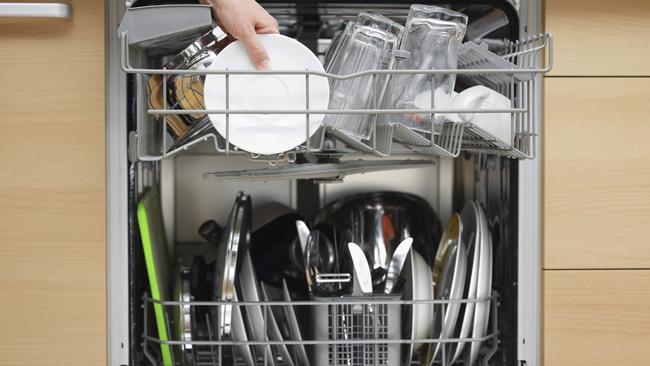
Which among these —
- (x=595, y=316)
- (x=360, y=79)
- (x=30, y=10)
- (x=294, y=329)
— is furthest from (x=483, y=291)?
(x=30, y=10)

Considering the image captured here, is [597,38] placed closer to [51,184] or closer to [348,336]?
[348,336]

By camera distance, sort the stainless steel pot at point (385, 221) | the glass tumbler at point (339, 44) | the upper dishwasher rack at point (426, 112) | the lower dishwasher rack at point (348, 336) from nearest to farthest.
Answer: the upper dishwasher rack at point (426, 112), the glass tumbler at point (339, 44), the lower dishwasher rack at point (348, 336), the stainless steel pot at point (385, 221)

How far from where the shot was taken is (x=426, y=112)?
928mm

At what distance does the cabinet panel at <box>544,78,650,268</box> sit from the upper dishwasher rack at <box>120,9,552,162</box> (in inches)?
2.2

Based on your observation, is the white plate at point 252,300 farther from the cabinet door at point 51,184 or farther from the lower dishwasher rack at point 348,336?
the cabinet door at point 51,184

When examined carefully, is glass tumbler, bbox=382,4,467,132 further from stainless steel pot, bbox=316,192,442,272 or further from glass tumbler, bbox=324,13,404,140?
stainless steel pot, bbox=316,192,442,272

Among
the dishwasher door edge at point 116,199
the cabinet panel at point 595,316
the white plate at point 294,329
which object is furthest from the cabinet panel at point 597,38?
the dishwasher door edge at point 116,199

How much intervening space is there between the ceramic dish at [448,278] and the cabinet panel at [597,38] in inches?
12.2

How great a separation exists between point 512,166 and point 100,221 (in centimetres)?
58

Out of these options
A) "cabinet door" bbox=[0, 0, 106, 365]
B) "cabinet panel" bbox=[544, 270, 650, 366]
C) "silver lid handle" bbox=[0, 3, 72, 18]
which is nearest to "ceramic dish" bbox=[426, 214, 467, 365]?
"cabinet panel" bbox=[544, 270, 650, 366]

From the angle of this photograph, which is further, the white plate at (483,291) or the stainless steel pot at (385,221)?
the stainless steel pot at (385,221)

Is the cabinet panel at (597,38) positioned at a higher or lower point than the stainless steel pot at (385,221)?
higher

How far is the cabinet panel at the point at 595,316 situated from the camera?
1.15 meters

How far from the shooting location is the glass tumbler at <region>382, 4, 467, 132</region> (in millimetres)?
1022
